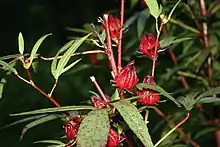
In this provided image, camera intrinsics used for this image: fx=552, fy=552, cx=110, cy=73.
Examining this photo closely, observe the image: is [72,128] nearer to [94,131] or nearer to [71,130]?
[71,130]

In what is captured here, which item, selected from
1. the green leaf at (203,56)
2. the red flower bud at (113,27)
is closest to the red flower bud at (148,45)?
the red flower bud at (113,27)

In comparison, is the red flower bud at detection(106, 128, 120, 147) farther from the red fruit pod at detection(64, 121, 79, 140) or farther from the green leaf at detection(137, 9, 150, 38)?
the green leaf at detection(137, 9, 150, 38)

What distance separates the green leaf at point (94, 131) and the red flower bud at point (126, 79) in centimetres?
8

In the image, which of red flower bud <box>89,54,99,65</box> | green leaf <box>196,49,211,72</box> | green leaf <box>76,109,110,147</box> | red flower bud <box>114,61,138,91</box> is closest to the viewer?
green leaf <box>76,109,110,147</box>

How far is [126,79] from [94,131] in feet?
0.38

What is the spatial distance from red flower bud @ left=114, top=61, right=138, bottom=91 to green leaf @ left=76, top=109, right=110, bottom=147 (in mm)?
77

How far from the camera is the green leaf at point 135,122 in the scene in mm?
657

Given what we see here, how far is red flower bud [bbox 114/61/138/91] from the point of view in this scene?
2.45 ft

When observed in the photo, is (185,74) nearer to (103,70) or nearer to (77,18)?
(103,70)

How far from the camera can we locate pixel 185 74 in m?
1.34

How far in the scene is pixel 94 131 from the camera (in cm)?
66

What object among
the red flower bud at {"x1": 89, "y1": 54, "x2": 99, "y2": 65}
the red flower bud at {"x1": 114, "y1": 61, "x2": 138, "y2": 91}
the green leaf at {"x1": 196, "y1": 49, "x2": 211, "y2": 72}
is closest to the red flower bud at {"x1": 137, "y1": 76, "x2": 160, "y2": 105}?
the red flower bud at {"x1": 114, "y1": 61, "x2": 138, "y2": 91}

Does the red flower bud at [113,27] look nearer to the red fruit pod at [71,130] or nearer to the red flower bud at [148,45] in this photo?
the red flower bud at [148,45]

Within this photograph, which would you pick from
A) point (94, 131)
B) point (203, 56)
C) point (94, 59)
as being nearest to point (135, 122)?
point (94, 131)
